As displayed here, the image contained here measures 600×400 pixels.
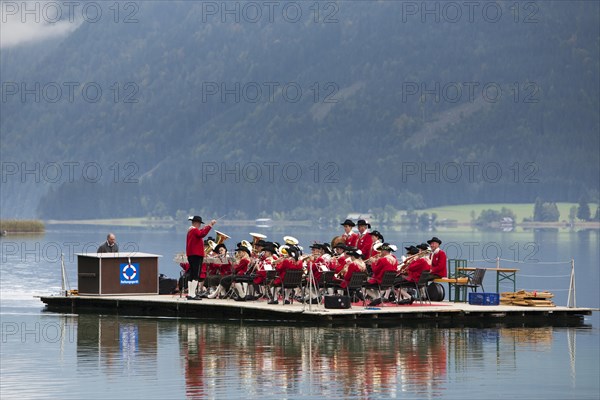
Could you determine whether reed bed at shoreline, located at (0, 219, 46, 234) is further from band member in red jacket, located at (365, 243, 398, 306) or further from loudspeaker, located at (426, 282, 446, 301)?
band member in red jacket, located at (365, 243, 398, 306)

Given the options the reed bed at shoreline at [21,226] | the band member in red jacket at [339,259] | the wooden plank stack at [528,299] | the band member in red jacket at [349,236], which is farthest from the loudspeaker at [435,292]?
the reed bed at shoreline at [21,226]

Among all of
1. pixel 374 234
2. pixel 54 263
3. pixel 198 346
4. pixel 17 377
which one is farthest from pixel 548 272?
pixel 17 377

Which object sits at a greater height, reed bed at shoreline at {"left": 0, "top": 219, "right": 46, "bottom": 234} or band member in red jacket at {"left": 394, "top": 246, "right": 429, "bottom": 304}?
reed bed at shoreline at {"left": 0, "top": 219, "right": 46, "bottom": 234}

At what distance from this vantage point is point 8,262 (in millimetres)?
80062

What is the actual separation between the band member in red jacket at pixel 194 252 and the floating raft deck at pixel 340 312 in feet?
1.61

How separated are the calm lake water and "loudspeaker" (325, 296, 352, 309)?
1597 millimetres

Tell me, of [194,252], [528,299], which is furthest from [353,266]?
[528,299]

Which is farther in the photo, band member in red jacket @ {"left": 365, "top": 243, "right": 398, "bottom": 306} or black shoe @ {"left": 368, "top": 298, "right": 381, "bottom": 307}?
black shoe @ {"left": 368, "top": 298, "right": 381, "bottom": 307}

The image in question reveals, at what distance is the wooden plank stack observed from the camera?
3684cm

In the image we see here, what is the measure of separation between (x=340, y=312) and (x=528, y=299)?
20.4 ft

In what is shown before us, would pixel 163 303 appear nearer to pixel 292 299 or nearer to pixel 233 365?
pixel 292 299

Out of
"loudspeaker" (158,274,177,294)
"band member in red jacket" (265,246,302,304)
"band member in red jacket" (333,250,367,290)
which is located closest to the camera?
"band member in red jacket" (333,250,367,290)

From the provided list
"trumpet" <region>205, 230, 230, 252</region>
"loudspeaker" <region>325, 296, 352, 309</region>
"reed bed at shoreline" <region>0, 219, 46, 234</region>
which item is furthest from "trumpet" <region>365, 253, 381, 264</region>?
"reed bed at shoreline" <region>0, 219, 46, 234</region>

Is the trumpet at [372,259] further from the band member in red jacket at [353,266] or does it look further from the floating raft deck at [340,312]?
the floating raft deck at [340,312]
